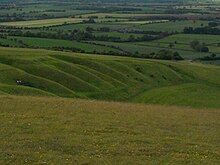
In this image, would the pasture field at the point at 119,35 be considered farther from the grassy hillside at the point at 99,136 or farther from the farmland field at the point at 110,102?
the grassy hillside at the point at 99,136

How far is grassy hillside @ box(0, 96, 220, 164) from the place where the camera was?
23.4 m

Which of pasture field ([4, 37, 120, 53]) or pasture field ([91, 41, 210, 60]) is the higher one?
pasture field ([4, 37, 120, 53])

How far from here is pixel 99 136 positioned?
2789cm

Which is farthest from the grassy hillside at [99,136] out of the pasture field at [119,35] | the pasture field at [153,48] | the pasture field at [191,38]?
the pasture field at [119,35]

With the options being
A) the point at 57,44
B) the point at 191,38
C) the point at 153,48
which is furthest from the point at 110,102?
the point at 191,38

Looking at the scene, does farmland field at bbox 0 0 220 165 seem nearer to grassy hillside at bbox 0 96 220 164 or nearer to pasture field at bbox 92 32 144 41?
grassy hillside at bbox 0 96 220 164

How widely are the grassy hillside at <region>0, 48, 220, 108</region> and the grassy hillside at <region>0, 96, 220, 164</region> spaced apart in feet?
70.1

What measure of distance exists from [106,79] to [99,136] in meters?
54.8

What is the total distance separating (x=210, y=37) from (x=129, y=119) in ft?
477

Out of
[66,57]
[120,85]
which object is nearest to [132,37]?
[66,57]

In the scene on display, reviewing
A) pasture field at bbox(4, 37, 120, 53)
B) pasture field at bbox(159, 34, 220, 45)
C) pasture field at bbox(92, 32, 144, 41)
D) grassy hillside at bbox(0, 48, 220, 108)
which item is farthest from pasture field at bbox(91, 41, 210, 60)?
grassy hillside at bbox(0, 48, 220, 108)

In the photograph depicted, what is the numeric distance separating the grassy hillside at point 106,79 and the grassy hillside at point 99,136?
2136cm

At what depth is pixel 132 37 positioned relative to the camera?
6358 inches

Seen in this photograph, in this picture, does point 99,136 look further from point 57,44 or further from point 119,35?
point 119,35
